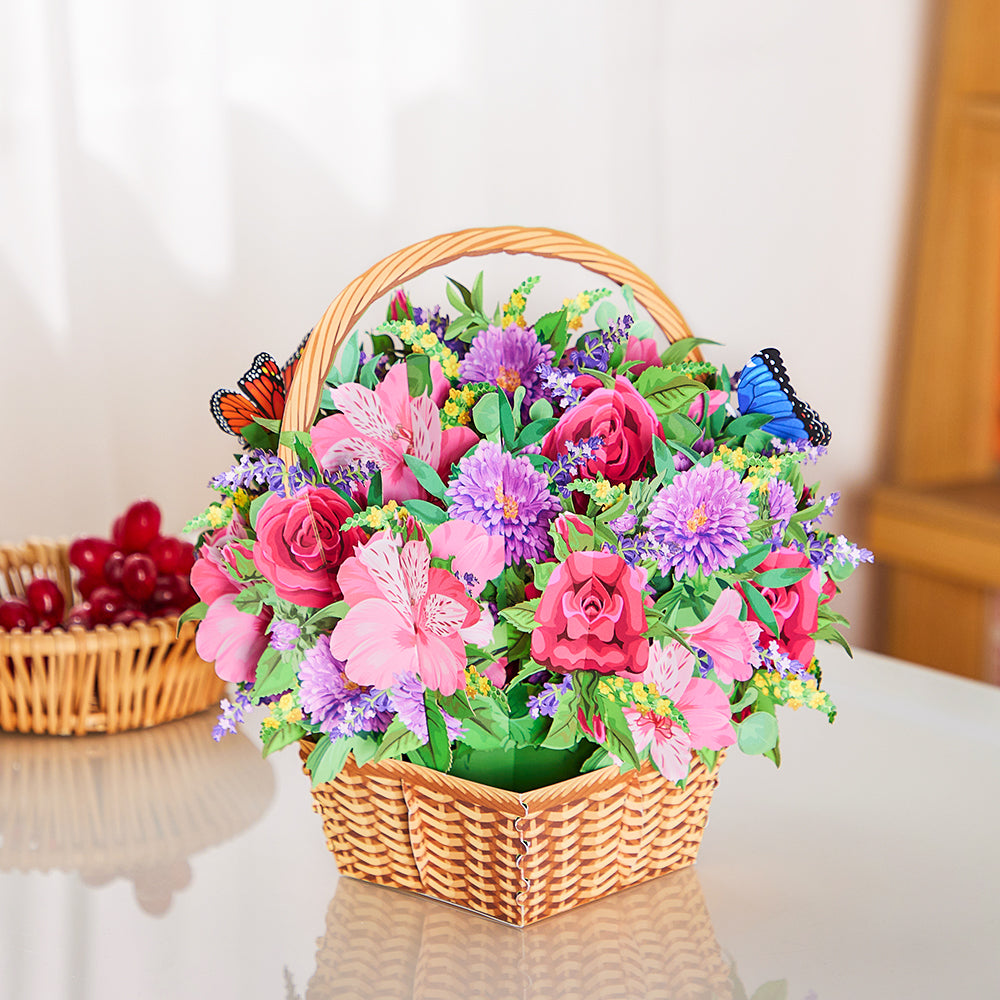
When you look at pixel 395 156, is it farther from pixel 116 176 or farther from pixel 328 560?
pixel 328 560

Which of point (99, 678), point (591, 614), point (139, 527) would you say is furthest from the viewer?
point (139, 527)

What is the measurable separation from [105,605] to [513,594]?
20.7 inches

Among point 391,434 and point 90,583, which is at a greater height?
point 391,434

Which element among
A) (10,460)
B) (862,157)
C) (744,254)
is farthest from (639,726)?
(862,157)

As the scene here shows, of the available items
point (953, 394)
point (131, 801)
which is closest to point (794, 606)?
point (131, 801)

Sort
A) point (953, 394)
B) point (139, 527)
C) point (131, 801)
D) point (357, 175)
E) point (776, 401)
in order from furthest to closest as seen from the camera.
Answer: point (953, 394) → point (357, 175) → point (139, 527) → point (131, 801) → point (776, 401)

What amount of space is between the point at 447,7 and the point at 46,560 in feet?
3.83

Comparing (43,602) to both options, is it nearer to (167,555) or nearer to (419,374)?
(167,555)

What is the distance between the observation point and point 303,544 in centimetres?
69

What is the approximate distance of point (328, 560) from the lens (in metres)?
0.69

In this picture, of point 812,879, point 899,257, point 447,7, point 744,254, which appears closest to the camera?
point 812,879

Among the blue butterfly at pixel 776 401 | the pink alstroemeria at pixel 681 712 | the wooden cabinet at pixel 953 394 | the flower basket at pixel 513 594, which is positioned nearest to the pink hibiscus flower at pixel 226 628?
the flower basket at pixel 513 594

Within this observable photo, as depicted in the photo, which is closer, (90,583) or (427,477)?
(427,477)

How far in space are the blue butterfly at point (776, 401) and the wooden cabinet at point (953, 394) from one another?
1555 millimetres
